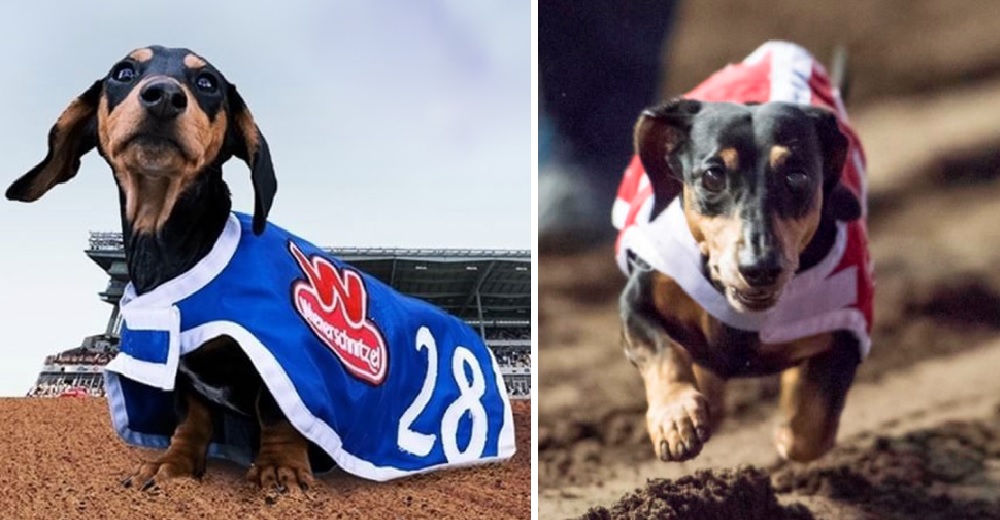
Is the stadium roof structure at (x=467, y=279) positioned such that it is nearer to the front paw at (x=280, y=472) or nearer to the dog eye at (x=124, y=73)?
the front paw at (x=280, y=472)

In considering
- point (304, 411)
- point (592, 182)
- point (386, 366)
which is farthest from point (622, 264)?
point (304, 411)

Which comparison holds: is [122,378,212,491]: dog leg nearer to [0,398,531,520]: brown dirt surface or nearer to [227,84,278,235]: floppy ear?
[0,398,531,520]: brown dirt surface

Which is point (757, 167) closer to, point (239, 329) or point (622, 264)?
point (622, 264)

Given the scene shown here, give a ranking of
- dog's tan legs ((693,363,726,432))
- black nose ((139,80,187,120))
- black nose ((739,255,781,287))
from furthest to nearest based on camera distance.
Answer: dog's tan legs ((693,363,726,432)), black nose ((739,255,781,287)), black nose ((139,80,187,120))

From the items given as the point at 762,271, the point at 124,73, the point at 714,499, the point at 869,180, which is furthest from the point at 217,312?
the point at 869,180

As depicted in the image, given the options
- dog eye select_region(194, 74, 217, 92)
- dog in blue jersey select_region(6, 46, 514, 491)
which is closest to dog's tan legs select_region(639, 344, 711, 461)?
dog in blue jersey select_region(6, 46, 514, 491)

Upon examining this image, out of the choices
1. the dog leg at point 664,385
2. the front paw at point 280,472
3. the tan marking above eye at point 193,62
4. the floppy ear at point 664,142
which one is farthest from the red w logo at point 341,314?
the floppy ear at point 664,142

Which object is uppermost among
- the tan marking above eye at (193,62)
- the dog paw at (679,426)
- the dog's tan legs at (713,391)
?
the tan marking above eye at (193,62)

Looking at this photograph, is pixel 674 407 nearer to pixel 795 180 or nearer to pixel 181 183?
pixel 795 180

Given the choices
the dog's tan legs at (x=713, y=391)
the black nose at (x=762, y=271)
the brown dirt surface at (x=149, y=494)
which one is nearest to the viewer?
the brown dirt surface at (x=149, y=494)
